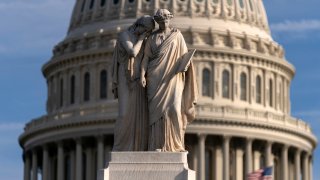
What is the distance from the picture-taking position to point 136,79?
1930 cm

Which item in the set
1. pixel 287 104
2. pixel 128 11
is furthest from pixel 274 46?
pixel 128 11

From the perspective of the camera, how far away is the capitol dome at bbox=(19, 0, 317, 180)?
14375 cm

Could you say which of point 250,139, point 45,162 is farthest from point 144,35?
point 45,162

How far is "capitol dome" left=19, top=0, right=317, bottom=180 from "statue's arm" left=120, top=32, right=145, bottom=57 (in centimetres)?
12073

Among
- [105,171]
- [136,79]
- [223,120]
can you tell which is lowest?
[105,171]

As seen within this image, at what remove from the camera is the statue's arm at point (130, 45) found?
63.4ft

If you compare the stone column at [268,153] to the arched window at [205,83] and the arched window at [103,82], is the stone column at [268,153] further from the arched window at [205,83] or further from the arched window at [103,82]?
the arched window at [103,82]

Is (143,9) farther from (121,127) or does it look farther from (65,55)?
(121,127)

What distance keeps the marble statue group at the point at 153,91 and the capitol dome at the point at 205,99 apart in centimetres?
12076

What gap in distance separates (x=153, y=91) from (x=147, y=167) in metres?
1.08

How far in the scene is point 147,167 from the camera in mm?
18609

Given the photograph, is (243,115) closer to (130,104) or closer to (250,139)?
(250,139)

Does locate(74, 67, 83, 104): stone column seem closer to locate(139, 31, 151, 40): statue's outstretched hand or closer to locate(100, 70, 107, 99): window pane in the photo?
locate(100, 70, 107, 99): window pane

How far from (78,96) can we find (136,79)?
423 feet
